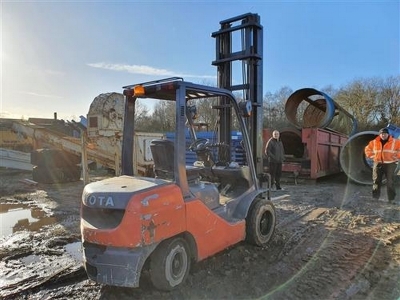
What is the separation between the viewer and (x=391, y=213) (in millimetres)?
6594

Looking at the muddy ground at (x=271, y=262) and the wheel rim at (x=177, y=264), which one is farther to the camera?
the muddy ground at (x=271, y=262)

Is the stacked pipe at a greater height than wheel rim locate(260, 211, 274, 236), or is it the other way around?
the stacked pipe

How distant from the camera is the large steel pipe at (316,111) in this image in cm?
1127

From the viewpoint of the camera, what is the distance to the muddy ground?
11.3 feet

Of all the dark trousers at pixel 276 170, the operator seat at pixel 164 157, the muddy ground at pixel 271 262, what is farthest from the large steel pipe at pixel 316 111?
the operator seat at pixel 164 157

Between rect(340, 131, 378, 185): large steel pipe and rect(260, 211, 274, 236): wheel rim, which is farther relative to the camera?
rect(340, 131, 378, 185): large steel pipe

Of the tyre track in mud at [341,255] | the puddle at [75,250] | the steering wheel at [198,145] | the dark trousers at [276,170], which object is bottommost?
the puddle at [75,250]

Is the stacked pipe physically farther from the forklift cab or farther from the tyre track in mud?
the forklift cab

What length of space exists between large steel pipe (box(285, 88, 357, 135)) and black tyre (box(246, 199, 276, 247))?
7.17 m

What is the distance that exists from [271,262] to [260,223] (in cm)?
58

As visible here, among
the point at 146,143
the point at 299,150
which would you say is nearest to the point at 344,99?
the point at 299,150

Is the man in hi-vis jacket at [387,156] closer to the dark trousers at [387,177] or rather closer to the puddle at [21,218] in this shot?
the dark trousers at [387,177]

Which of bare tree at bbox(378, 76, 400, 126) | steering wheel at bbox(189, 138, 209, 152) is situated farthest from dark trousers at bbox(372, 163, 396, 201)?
bare tree at bbox(378, 76, 400, 126)

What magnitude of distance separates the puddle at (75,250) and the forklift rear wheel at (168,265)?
1483 mm
